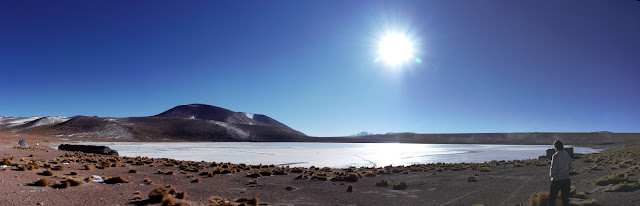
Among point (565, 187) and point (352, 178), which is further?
point (352, 178)

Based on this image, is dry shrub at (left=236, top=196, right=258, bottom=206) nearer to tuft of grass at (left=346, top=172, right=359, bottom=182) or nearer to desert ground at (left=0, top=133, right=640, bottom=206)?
desert ground at (left=0, top=133, right=640, bottom=206)

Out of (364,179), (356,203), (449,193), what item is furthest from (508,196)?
(364,179)

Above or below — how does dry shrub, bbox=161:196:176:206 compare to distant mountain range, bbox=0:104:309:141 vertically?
below

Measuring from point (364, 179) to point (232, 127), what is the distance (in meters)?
172

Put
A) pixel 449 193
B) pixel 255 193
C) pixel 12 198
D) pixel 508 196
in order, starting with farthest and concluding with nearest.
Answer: pixel 255 193 < pixel 449 193 < pixel 508 196 < pixel 12 198

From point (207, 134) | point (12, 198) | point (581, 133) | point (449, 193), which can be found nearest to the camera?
point (12, 198)

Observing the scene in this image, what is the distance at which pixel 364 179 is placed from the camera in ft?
62.0

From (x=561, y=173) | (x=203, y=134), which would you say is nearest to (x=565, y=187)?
(x=561, y=173)

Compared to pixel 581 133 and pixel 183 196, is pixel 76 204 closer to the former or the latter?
pixel 183 196

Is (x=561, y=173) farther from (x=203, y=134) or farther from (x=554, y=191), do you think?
(x=203, y=134)

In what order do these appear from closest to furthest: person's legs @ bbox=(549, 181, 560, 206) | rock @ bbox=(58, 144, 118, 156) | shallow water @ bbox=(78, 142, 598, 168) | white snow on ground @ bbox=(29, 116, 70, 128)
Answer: person's legs @ bbox=(549, 181, 560, 206)
shallow water @ bbox=(78, 142, 598, 168)
rock @ bbox=(58, 144, 118, 156)
white snow on ground @ bbox=(29, 116, 70, 128)

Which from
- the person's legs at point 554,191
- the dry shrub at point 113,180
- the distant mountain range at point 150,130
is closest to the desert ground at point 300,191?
the dry shrub at point 113,180

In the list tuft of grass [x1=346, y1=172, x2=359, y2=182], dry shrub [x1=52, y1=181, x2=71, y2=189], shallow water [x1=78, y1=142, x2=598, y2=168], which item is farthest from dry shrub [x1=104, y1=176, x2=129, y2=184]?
shallow water [x1=78, y1=142, x2=598, y2=168]

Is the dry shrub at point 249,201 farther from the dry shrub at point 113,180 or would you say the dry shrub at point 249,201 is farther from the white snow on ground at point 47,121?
the white snow on ground at point 47,121
